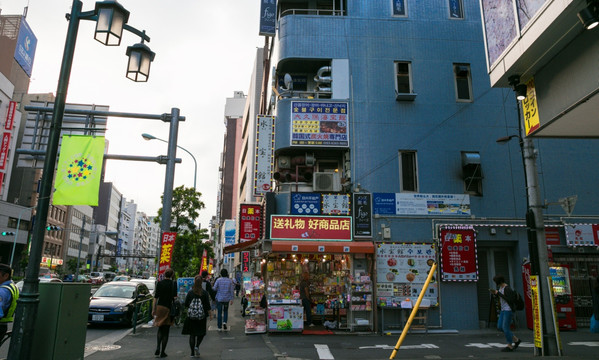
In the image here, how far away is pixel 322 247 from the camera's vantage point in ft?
47.6

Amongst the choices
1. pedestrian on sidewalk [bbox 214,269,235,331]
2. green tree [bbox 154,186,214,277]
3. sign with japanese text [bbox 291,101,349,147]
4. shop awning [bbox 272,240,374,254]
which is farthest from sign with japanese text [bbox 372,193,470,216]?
green tree [bbox 154,186,214,277]

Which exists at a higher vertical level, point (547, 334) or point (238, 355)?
point (547, 334)

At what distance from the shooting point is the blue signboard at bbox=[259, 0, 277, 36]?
2084 centimetres

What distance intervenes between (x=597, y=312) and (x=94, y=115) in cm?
1504

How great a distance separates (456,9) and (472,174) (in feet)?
25.0

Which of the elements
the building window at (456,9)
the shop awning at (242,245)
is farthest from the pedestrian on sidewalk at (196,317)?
the building window at (456,9)

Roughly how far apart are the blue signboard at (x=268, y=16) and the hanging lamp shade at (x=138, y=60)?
41.0 ft

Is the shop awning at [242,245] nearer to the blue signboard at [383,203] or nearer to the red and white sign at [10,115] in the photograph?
the blue signboard at [383,203]

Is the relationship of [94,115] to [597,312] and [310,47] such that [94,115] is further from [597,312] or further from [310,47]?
[597,312]

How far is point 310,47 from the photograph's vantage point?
17.5 metres

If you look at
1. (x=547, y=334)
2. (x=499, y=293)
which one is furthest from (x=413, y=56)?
(x=547, y=334)

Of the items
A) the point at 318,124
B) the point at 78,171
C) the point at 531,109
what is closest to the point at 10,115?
the point at 318,124

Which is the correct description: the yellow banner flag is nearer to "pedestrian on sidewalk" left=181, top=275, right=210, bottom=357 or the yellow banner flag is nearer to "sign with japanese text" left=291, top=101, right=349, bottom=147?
"pedestrian on sidewalk" left=181, top=275, right=210, bottom=357

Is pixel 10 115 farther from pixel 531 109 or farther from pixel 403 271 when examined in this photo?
pixel 531 109
